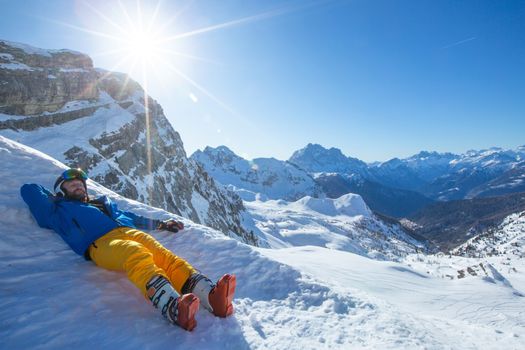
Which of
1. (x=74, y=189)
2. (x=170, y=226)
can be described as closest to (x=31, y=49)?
(x=74, y=189)

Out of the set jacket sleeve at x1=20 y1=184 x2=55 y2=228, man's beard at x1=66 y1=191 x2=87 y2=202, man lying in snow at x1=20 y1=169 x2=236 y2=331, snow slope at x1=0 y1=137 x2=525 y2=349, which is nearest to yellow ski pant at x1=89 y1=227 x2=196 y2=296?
man lying in snow at x1=20 y1=169 x2=236 y2=331

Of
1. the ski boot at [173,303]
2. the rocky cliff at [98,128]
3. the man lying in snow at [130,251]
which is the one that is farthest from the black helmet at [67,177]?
the rocky cliff at [98,128]

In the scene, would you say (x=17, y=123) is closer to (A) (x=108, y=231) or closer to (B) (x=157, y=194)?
(B) (x=157, y=194)

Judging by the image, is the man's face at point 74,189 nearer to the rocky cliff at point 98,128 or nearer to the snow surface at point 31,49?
the rocky cliff at point 98,128

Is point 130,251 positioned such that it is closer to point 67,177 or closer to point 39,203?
point 67,177

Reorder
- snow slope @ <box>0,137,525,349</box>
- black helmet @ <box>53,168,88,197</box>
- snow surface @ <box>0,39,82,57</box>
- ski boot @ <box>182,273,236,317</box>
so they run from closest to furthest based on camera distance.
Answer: snow slope @ <box>0,137,525,349</box>, ski boot @ <box>182,273,236,317</box>, black helmet @ <box>53,168,88,197</box>, snow surface @ <box>0,39,82,57</box>

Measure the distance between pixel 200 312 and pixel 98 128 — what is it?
65152 mm

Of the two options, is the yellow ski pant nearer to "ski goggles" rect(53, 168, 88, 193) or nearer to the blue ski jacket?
the blue ski jacket

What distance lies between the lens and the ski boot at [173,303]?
12.4 ft

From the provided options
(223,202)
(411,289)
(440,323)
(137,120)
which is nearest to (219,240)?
(440,323)

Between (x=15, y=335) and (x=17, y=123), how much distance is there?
195 feet

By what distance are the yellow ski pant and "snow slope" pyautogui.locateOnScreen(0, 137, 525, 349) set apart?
1.18ft

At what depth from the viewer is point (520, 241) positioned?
82.8m

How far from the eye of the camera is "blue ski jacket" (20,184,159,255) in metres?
5.25
